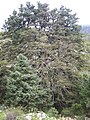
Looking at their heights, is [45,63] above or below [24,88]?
above

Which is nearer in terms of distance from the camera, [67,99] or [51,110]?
[51,110]

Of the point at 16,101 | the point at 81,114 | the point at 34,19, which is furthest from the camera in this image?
the point at 34,19

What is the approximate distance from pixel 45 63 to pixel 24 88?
194 cm

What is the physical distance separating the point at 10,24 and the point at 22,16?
2.47ft

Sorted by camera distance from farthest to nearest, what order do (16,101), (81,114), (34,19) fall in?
(34,19) < (81,114) < (16,101)

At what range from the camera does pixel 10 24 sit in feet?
41.3

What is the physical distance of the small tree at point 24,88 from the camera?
984 cm

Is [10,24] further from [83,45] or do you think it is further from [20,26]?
[83,45]

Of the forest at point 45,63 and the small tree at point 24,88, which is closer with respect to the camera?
the small tree at point 24,88

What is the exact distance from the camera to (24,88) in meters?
9.96

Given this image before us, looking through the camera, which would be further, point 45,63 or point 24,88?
point 45,63

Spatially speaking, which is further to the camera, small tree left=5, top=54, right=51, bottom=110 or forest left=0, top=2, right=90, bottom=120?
forest left=0, top=2, right=90, bottom=120

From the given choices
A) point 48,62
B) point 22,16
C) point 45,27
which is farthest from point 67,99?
point 22,16

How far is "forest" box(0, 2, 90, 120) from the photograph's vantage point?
1005 cm
